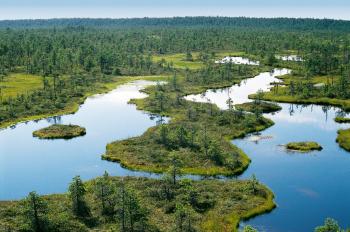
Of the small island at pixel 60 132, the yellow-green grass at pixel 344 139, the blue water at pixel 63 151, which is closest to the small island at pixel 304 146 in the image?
the yellow-green grass at pixel 344 139

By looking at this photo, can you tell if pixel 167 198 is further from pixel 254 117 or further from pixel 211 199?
pixel 254 117

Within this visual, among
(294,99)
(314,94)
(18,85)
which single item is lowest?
(294,99)

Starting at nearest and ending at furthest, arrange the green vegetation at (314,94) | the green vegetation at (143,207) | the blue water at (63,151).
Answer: the green vegetation at (143,207) < the blue water at (63,151) < the green vegetation at (314,94)

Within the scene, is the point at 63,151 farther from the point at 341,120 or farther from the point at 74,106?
the point at 341,120

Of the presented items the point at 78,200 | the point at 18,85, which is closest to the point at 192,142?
the point at 78,200

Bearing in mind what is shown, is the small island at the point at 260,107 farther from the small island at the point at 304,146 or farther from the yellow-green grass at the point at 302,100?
the small island at the point at 304,146

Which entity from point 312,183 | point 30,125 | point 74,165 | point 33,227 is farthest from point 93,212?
point 30,125
